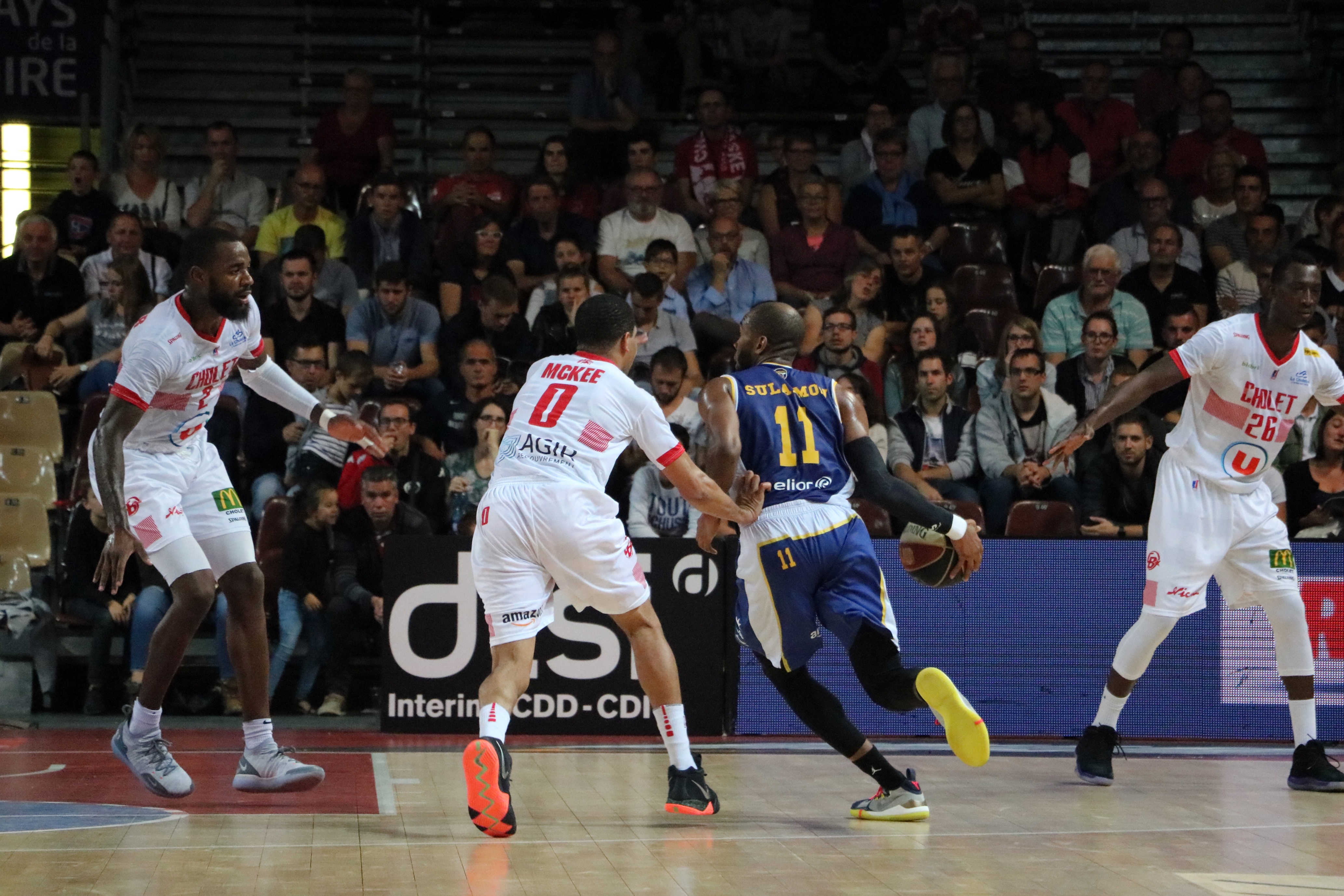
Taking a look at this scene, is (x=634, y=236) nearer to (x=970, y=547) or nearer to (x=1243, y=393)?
(x=1243, y=393)

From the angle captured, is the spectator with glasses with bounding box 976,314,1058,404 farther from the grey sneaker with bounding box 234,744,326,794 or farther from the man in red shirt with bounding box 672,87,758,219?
the grey sneaker with bounding box 234,744,326,794

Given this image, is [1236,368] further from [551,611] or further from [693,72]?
[693,72]

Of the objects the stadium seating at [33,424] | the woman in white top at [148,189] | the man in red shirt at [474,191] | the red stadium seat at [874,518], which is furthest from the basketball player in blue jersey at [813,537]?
the woman in white top at [148,189]

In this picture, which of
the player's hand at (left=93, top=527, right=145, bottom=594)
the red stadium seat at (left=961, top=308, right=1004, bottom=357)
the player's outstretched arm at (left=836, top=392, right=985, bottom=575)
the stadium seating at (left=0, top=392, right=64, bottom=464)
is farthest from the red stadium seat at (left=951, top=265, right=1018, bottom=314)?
the player's hand at (left=93, top=527, right=145, bottom=594)

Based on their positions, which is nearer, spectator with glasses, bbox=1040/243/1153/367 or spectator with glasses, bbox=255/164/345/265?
spectator with glasses, bbox=1040/243/1153/367

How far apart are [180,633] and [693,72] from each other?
10.00 metres

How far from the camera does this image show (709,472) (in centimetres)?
665

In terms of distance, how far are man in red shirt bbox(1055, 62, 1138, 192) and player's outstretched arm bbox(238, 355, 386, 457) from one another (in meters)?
8.92

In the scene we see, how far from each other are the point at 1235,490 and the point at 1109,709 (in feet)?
3.99

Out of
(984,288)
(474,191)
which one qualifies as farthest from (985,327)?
(474,191)

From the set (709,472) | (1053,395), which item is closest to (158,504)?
(709,472)

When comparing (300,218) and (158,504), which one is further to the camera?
(300,218)

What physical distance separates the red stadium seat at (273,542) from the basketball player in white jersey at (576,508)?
4329 mm

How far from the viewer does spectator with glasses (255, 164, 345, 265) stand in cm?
1323
